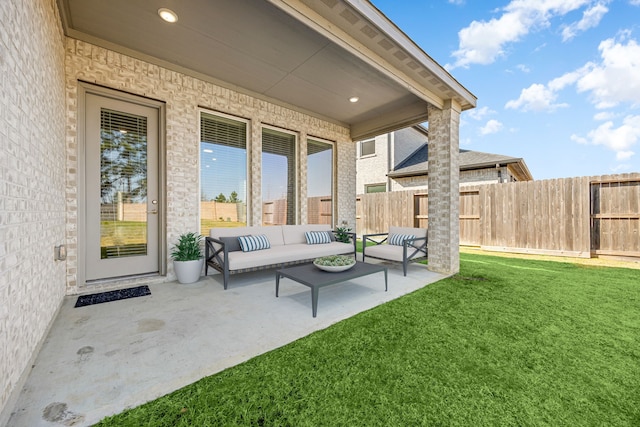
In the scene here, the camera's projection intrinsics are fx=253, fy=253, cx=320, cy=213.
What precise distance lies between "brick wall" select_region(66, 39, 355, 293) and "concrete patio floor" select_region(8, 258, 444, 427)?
1.20m

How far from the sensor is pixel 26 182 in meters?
1.90

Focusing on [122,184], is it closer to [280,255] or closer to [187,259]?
[187,259]

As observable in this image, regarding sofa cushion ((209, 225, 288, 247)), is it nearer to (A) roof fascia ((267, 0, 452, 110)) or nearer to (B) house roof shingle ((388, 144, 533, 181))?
(A) roof fascia ((267, 0, 452, 110))

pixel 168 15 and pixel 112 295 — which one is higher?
pixel 168 15

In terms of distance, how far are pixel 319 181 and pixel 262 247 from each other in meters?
2.75


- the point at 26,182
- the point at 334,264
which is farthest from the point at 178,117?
the point at 334,264

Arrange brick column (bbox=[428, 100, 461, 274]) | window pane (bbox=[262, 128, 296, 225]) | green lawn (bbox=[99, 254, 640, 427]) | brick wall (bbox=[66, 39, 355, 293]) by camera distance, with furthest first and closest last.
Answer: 1. window pane (bbox=[262, 128, 296, 225])
2. brick column (bbox=[428, 100, 461, 274])
3. brick wall (bbox=[66, 39, 355, 293])
4. green lawn (bbox=[99, 254, 640, 427])

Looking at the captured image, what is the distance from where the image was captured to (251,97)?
514 cm

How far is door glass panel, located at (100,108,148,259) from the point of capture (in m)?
3.82

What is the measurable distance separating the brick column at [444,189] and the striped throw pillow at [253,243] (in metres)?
3.18

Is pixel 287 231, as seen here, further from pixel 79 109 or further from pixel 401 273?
pixel 79 109

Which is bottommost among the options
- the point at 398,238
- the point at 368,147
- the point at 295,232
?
the point at 398,238

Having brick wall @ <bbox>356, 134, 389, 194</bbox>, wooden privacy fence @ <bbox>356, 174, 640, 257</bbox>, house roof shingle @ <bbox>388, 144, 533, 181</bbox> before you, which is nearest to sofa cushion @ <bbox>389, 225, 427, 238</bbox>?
wooden privacy fence @ <bbox>356, 174, 640, 257</bbox>

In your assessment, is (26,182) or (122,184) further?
(122,184)
